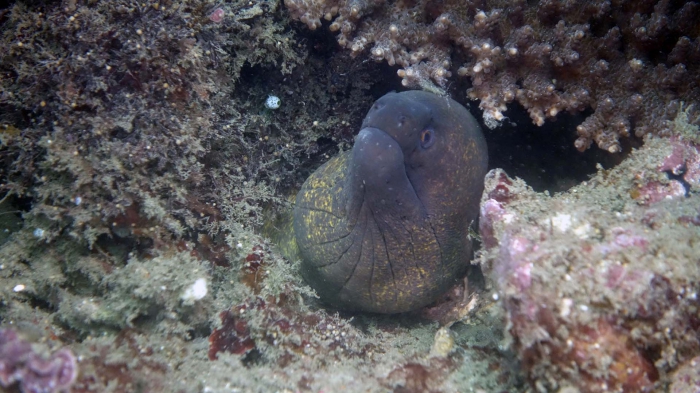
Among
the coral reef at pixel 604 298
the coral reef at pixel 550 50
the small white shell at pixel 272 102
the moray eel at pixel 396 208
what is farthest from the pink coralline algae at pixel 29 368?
the coral reef at pixel 550 50

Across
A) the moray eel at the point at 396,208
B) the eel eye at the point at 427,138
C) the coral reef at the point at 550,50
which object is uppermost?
the coral reef at the point at 550,50

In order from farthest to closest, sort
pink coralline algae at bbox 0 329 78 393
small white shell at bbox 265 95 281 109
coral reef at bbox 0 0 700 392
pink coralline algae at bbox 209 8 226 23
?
small white shell at bbox 265 95 281 109
pink coralline algae at bbox 209 8 226 23
coral reef at bbox 0 0 700 392
pink coralline algae at bbox 0 329 78 393

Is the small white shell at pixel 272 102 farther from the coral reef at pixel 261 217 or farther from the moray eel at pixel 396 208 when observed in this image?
the moray eel at pixel 396 208

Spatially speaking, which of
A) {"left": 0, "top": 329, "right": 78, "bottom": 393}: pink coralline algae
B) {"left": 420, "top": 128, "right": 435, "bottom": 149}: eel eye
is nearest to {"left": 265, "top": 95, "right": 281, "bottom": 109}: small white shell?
{"left": 420, "top": 128, "right": 435, "bottom": 149}: eel eye

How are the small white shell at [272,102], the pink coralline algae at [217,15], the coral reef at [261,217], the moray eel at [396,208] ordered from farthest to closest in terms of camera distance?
the small white shell at [272,102]
the pink coralline algae at [217,15]
the moray eel at [396,208]
the coral reef at [261,217]

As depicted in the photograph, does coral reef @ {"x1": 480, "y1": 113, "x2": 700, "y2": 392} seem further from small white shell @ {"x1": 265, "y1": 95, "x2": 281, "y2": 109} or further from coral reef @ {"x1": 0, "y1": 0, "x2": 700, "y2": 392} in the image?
small white shell @ {"x1": 265, "y1": 95, "x2": 281, "y2": 109}

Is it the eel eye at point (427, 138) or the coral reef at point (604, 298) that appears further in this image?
the eel eye at point (427, 138)

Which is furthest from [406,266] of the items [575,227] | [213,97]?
[213,97]
